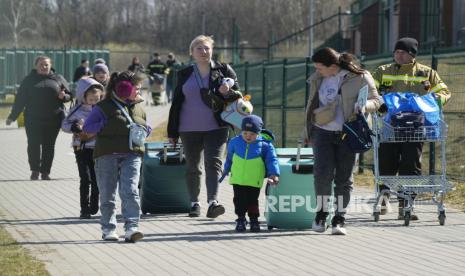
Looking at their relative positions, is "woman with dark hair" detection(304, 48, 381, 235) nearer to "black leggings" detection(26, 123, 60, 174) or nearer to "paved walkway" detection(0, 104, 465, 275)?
"paved walkway" detection(0, 104, 465, 275)

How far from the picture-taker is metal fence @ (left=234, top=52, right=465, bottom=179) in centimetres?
1584

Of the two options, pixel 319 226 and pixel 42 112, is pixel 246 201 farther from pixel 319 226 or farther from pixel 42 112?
pixel 42 112

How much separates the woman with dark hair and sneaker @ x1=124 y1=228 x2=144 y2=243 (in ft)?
5.84

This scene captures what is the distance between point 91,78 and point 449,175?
563 centimetres

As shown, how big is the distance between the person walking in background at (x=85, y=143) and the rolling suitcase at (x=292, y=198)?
2205 mm

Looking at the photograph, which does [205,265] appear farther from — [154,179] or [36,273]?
[154,179]

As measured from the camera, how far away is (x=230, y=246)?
426 inches

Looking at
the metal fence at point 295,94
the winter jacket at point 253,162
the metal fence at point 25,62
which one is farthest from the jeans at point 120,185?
the metal fence at point 25,62

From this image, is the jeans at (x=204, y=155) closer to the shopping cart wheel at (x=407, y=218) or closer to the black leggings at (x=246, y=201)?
the black leggings at (x=246, y=201)

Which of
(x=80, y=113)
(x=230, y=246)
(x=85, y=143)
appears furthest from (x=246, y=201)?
(x=80, y=113)

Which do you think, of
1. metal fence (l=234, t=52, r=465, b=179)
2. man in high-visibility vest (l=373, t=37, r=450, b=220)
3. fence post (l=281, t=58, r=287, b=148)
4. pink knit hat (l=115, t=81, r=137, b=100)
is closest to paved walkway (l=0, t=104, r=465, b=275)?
man in high-visibility vest (l=373, t=37, r=450, b=220)

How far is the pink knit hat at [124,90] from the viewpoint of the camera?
11.1m

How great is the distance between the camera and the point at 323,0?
82.7 metres

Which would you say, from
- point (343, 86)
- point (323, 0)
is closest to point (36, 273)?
point (343, 86)
